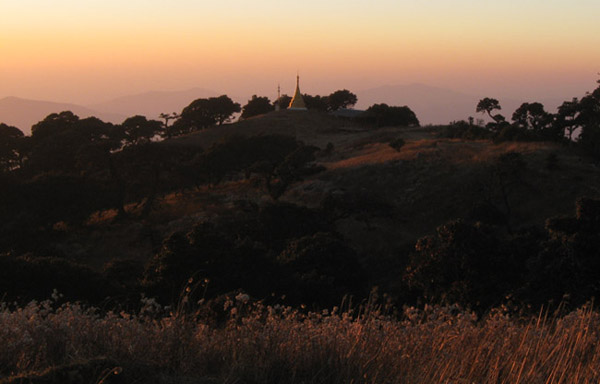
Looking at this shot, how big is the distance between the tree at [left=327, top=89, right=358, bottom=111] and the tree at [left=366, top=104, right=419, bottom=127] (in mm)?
13974

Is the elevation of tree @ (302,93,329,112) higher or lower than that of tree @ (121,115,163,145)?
higher

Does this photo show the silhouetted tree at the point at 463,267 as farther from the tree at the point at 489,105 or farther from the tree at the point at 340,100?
the tree at the point at 340,100

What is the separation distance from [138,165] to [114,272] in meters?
20.5

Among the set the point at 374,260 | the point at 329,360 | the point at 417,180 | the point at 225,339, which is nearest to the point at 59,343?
the point at 225,339

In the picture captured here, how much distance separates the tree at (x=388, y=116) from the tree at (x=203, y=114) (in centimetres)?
1988

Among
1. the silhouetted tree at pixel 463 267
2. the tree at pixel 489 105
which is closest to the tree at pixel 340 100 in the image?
the tree at pixel 489 105

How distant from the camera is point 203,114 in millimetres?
77625

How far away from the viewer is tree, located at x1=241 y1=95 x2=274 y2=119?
89150 millimetres

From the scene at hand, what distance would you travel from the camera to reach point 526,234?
17703 millimetres

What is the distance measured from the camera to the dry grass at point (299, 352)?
12.2 ft

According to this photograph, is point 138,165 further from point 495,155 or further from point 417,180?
point 495,155

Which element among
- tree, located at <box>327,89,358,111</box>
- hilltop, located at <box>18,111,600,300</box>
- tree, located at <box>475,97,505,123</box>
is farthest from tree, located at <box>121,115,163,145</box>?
tree, located at <box>327,89,358,111</box>

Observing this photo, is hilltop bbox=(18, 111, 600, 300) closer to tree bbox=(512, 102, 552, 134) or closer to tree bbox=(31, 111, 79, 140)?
tree bbox=(512, 102, 552, 134)

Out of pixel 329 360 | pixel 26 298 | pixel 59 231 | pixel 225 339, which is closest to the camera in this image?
pixel 329 360
